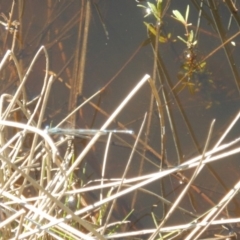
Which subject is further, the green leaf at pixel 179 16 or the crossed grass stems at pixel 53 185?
the green leaf at pixel 179 16

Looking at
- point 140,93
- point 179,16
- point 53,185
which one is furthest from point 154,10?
point 53,185

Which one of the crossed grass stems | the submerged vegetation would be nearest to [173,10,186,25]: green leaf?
the submerged vegetation

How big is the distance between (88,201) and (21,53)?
2.14 ft

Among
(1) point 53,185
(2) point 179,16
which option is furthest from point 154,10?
(1) point 53,185

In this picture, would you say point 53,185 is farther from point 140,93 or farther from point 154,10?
point 154,10

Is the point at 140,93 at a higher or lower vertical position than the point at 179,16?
lower

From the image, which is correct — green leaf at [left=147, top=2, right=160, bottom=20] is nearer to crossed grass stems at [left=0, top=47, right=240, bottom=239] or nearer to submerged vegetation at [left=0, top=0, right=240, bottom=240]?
submerged vegetation at [left=0, top=0, right=240, bottom=240]

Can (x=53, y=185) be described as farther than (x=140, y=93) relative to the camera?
No

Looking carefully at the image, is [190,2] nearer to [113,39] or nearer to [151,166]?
[113,39]

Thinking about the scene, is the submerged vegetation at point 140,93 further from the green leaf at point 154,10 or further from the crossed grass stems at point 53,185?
the crossed grass stems at point 53,185

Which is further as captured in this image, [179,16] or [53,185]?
[179,16]

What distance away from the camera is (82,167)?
163cm

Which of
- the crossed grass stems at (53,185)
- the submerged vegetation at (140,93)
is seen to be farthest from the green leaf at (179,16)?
the crossed grass stems at (53,185)

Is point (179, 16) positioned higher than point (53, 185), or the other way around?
point (179, 16)
